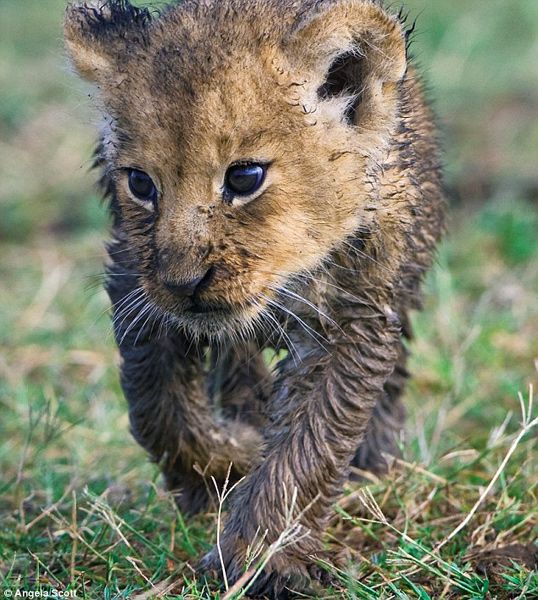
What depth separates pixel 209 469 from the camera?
5.05 metres

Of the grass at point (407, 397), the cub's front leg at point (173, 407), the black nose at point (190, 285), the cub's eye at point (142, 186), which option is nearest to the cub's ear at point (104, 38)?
the grass at point (407, 397)

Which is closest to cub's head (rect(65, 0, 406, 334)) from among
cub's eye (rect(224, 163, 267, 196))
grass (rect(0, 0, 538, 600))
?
cub's eye (rect(224, 163, 267, 196))

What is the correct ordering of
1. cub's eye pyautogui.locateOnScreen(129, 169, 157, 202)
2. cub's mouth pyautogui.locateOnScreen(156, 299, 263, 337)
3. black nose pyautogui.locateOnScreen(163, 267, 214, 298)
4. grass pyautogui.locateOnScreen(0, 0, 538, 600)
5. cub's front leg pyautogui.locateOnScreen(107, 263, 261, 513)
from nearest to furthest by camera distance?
black nose pyautogui.locateOnScreen(163, 267, 214, 298)
cub's mouth pyautogui.locateOnScreen(156, 299, 263, 337)
cub's eye pyautogui.locateOnScreen(129, 169, 157, 202)
grass pyautogui.locateOnScreen(0, 0, 538, 600)
cub's front leg pyautogui.locateOnScreen(107, 263, 261, 513)

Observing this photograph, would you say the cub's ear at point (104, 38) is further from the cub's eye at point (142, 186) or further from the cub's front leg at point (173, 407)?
the cub's front leg at point (173, 407)

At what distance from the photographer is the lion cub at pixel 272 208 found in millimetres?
4070

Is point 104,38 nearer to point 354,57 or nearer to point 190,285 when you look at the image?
point 354,57

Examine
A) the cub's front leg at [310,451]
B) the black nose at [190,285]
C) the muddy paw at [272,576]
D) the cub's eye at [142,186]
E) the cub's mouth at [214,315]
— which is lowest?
the muddy paw at [272,576]

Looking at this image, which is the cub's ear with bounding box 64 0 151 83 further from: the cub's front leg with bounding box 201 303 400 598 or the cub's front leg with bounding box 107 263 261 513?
the cub's front leg with bounding box 201 303 400 598

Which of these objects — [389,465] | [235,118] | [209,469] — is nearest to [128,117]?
[235,118]

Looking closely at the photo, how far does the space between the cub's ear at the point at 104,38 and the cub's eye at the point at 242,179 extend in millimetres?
695

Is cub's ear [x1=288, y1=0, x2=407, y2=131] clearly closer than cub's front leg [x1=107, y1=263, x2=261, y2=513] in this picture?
Yes

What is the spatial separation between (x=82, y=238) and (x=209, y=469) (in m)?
4.33

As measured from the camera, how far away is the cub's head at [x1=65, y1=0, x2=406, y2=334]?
4.05 m

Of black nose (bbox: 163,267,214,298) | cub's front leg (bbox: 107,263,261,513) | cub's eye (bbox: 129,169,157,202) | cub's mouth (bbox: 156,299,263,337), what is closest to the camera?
black nose (bbox: 163,267,214,298)
